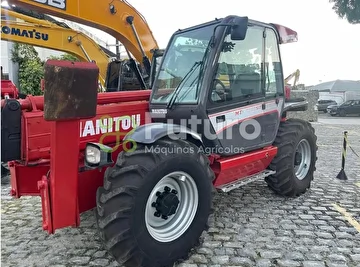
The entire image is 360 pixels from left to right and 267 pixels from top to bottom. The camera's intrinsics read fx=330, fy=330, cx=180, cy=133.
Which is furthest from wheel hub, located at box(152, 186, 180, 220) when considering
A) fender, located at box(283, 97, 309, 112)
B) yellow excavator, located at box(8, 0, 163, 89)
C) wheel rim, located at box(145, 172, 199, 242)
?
fender, located at box(283, 97, 309, 112)

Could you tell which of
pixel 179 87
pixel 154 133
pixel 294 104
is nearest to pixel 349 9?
pixel 294 104

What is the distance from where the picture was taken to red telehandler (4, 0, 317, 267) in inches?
109

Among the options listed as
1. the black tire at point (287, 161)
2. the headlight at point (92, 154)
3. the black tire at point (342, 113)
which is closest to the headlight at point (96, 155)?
the headlight at point (92, 154)

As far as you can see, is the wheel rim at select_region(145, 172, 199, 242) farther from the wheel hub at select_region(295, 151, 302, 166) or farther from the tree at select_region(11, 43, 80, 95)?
the tree at select_region(11, 43, 80, 95)

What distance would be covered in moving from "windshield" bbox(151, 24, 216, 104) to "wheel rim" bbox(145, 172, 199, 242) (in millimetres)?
991

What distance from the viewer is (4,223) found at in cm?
421

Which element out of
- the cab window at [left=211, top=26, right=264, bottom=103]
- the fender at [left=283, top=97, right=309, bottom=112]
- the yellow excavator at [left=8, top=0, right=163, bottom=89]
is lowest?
the fender at [left=283, top=97, right=309, bottom=112]

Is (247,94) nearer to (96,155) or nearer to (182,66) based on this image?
(182,66)

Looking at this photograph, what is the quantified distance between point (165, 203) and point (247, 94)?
1943 mm

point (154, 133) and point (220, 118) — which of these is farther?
point (220, 118)

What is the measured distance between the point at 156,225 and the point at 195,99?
1.47 m

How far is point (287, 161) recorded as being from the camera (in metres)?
4.86

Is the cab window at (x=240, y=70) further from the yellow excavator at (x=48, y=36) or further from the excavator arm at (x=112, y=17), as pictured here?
the yellow excavator at (x=48, y=36)

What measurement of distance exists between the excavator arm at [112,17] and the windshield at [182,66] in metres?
1.76
